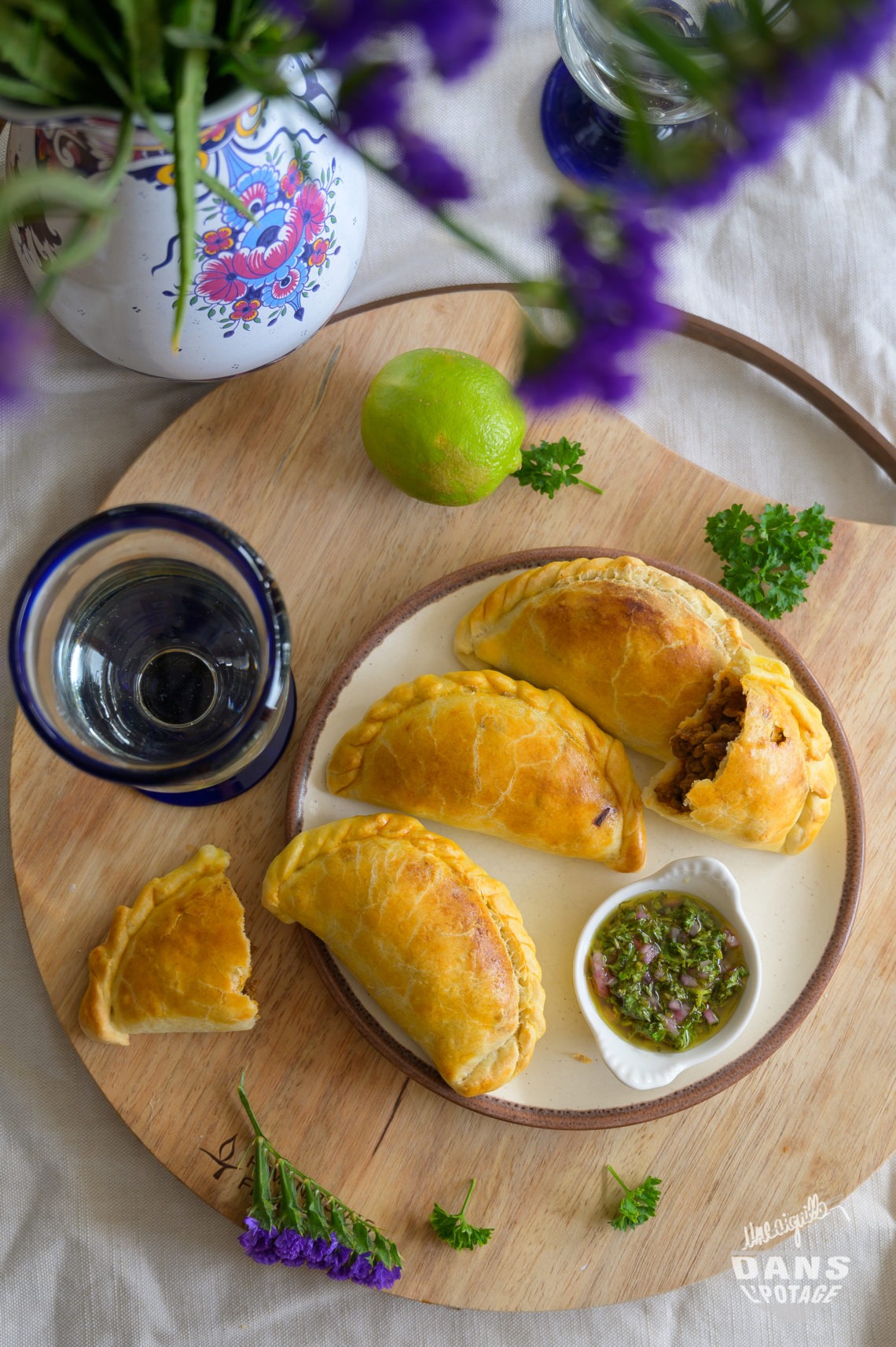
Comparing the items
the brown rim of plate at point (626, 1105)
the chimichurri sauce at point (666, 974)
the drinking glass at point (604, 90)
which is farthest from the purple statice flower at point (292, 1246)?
the drinking glass at point (604, 90)

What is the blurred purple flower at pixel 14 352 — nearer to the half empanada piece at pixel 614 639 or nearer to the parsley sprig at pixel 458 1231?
the half empanada piece at pixel 614 639

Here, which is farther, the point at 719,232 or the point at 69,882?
the point at 719,232

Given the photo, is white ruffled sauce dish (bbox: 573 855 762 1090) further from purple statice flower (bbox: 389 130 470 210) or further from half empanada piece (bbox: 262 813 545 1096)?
purple statice flower (bbox: 389 130 470 210)

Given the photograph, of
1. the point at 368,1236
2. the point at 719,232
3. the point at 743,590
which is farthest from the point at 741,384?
the point at 368,1236

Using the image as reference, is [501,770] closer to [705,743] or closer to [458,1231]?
[705,743]

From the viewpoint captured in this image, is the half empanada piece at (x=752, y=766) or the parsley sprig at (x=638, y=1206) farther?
the parsley sprig at (x=638, y=1206)

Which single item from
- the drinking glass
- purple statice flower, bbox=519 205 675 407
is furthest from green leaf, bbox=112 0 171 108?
the drinking glass

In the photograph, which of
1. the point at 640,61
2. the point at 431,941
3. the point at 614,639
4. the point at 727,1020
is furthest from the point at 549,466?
the point at 727,1020

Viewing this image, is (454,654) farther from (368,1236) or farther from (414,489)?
(368,1236)
